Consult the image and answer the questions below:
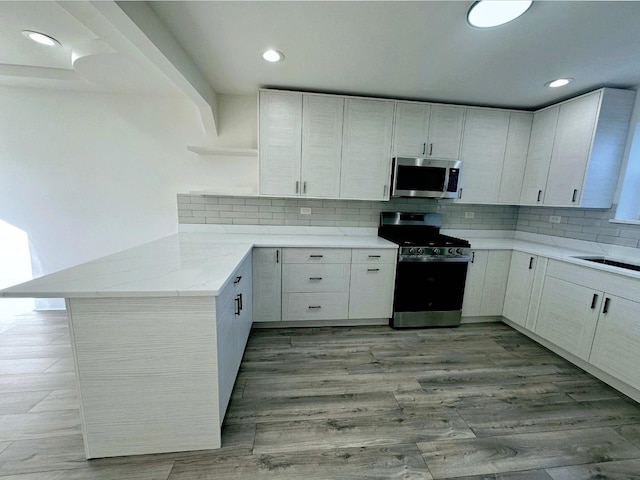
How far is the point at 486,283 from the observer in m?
2.86

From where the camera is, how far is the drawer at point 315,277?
2.59 meters

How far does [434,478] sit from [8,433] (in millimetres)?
2368

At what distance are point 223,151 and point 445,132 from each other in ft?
7.87

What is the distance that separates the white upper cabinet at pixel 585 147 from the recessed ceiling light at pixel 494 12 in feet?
5.48

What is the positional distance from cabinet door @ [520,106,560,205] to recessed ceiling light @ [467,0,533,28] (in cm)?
184

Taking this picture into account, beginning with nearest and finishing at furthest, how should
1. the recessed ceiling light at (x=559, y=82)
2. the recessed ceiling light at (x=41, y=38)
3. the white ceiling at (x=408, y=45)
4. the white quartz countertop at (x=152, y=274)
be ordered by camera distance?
the white quartz countertop at (x=152, y=274) → the white ceiling at (x=408, y=45) → the recessed ceiling light at (x=41, y=38) → the recessed ceiling light at (x=559, y=82)

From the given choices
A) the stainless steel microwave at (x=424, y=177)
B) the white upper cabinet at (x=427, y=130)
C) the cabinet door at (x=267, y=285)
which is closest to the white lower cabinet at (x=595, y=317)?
the stainless steel microwave at (x=424, y=177)

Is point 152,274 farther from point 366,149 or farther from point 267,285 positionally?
point 366,149

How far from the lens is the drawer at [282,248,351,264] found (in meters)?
2.55

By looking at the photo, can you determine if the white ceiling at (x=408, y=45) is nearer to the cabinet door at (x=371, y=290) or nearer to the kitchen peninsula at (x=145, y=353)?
the kitchen peninsula at (x=145, y=353)

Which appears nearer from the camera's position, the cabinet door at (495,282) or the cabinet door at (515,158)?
the cabinet door at (495,282)

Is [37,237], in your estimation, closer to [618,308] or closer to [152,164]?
[152,164]

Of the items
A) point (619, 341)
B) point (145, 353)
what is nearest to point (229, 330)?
point (145, 353)

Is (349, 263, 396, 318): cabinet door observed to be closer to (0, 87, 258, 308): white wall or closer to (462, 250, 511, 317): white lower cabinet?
(462, 250, 511, 317): white lower cabinet
